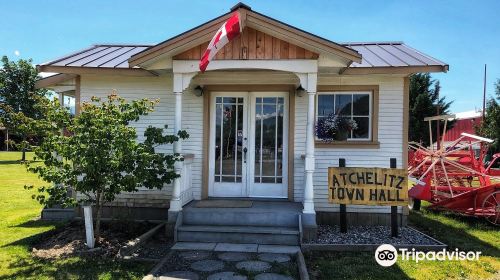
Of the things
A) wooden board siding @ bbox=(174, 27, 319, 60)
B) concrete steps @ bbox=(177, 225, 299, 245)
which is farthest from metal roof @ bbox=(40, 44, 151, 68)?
concrete steps @ bbox=(177, 225, 299, 245)

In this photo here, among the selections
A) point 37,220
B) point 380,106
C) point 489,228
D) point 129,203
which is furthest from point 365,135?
point 37,220

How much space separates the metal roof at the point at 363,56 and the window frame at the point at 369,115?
52cm

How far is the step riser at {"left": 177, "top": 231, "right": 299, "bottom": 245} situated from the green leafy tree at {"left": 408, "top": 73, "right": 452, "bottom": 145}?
72.0 ft

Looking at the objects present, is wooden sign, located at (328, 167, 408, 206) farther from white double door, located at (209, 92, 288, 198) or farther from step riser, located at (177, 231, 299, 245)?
white double door, located at (209, 92, 288, 198)

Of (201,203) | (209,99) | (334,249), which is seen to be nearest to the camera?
(334,249)

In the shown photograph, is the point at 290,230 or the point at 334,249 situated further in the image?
the point at 290,230

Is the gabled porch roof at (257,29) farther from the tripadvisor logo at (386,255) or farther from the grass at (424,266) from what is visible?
the grass at (424,266)

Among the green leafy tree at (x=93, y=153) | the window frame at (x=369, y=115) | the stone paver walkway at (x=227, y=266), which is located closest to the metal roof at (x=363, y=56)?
the window frame at (x=369, y=115)

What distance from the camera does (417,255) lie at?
18.3 ft

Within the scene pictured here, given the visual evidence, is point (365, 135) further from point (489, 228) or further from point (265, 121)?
point (489, 228)

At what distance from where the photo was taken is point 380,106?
23.7ft

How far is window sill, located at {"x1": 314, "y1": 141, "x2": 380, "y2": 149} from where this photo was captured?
7181mm

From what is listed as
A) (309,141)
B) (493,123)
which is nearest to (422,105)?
(493,123)

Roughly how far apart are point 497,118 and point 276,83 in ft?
63.2
